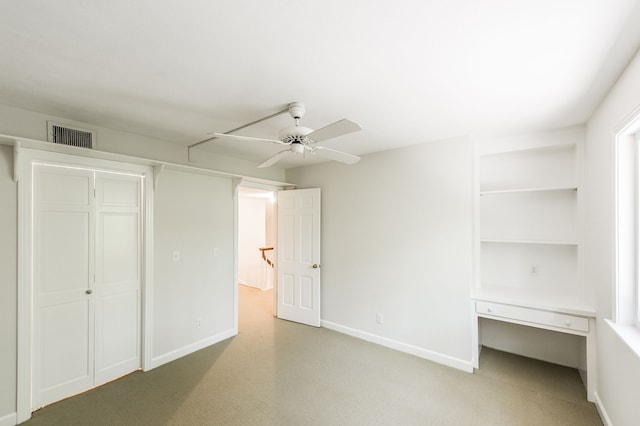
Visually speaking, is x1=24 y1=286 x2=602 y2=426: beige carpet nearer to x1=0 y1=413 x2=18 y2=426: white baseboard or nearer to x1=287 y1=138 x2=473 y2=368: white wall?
x1=0 y1=413 x2=18 y2=426: white baseboard

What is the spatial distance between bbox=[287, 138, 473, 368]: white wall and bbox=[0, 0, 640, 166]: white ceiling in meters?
0.89

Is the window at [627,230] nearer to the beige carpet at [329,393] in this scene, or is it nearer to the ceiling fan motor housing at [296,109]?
the beige carpet at [329,393]

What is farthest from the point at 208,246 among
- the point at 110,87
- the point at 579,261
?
the point at 579,261

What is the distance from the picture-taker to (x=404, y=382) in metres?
2.66

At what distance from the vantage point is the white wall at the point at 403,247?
2.95 metres

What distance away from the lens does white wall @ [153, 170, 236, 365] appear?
119 inches

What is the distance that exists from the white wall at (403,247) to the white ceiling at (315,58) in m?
0.89

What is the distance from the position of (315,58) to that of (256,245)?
569 centimetres

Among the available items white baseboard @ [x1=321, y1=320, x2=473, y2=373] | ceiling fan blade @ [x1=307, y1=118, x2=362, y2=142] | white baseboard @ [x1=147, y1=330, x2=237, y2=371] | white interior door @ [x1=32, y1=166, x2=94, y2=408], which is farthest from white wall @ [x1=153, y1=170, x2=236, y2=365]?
ceiling fan blade @ [x1=307, y1=118, x2=362, y2=142]

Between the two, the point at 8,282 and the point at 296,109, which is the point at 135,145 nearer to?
the point at 8,282

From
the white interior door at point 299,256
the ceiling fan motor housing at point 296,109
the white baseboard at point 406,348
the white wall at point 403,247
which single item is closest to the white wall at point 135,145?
the white interior door at point 299,256

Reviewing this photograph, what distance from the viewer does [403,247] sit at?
3.33 metres

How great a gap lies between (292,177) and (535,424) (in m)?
3.90

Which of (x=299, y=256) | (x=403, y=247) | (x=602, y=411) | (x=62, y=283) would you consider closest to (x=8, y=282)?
(x=62, y=283)
